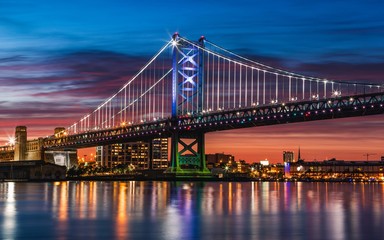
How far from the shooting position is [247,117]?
76.6m

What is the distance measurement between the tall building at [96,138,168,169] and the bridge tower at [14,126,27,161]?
6876 cm

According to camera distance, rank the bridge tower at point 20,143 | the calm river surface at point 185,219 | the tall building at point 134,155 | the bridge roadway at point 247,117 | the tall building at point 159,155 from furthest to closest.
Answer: the tall building at point 159,155, the tall building at point 134,155, the bridge tower at point 20,143, the bridge roadway at point 247,117, the calm river surface at point 185,219

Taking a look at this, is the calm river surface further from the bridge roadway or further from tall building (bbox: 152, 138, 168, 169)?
tall building (bbox: 152, 138, 168, 169)

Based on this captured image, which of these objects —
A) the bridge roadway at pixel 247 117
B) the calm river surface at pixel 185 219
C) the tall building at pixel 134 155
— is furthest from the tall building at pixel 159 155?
the calm river surface at pixel 185 219

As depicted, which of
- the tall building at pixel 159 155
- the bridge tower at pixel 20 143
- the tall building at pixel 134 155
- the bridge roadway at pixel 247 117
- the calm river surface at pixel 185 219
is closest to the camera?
the calm river surface at pixel 185 219

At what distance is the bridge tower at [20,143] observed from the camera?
119075mm

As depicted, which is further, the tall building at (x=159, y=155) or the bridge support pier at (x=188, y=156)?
the tall building at (x=159, y=155)

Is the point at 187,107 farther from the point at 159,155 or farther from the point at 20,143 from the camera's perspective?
the point at 159,155

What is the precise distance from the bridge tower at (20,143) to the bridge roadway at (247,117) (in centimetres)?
2456

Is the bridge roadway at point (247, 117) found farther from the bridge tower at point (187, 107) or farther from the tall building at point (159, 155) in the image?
the tall building at point (159, 155)

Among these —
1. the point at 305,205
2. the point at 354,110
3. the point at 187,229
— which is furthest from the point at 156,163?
the point at 187,229

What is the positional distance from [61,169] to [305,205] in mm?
62166

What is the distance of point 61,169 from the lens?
100812 millimetres

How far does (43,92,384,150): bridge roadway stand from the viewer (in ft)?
227
